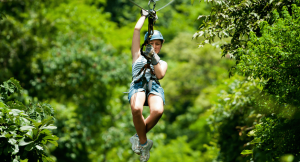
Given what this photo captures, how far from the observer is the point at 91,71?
1194cm

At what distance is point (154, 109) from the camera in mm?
3670

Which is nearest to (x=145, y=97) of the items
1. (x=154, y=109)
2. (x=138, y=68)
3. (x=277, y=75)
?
(x=154, y=109)

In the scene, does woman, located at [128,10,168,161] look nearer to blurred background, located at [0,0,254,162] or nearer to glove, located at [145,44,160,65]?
glove, located at [145,44,160,65]

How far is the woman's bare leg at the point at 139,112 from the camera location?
3596 mm

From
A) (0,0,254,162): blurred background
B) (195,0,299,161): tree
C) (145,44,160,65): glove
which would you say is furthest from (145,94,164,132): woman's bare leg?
(0,0,254,162): blurred background

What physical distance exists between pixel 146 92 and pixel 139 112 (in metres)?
0.30

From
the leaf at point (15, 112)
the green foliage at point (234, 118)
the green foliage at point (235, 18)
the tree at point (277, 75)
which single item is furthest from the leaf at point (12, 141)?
the green foliage at point (234, 118)

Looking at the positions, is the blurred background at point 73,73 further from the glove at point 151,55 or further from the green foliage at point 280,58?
the glove at point 151,55

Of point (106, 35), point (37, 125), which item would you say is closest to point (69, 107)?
point (106, 35)

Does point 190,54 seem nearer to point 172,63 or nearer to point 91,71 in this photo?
point 172,63

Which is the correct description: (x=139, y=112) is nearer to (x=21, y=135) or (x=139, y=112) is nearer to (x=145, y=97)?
(x=145, y=97)

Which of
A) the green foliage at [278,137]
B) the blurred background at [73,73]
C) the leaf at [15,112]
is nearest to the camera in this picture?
the green foliage at [278,137]

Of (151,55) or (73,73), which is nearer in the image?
(151,55)

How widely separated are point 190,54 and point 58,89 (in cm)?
948
